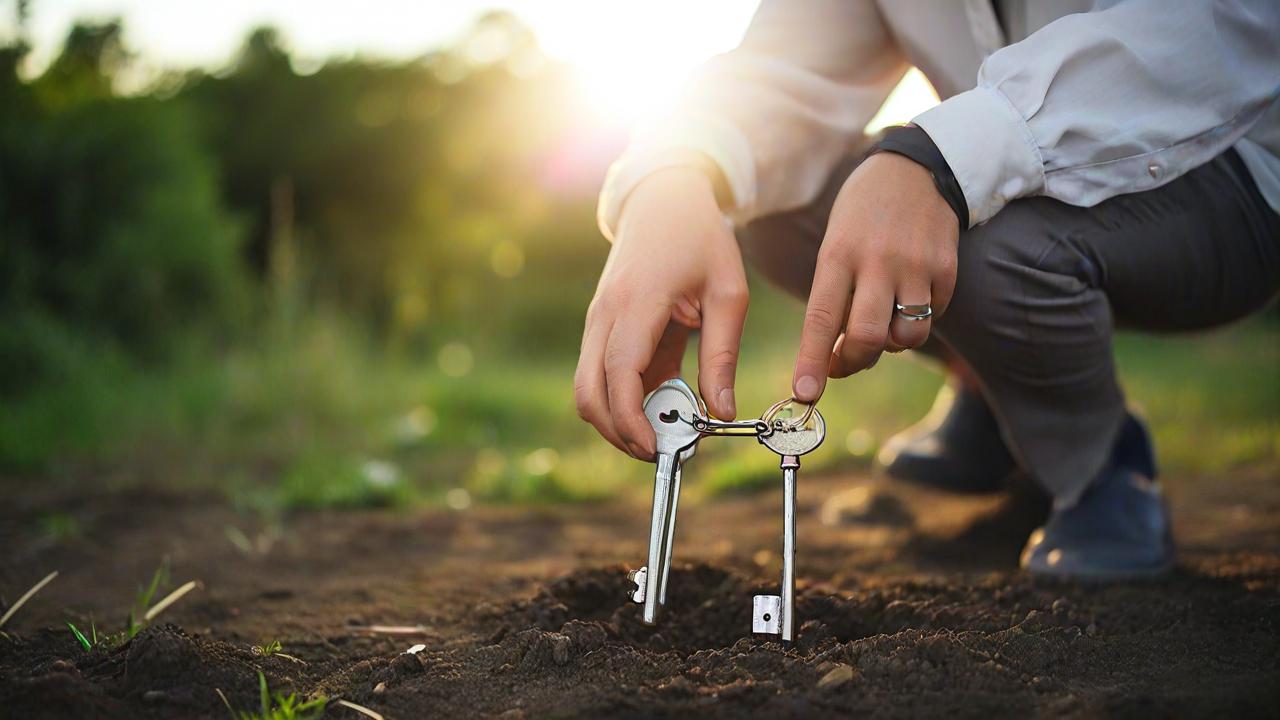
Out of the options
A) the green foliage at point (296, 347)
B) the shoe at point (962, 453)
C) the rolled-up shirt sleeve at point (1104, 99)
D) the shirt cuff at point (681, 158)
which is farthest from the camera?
the green foliage at point (296, 347)

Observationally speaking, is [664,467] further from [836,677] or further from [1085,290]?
[1085,290]

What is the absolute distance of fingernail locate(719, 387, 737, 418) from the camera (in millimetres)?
1335

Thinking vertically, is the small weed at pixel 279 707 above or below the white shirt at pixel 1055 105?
below

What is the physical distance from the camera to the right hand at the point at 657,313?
4.40 ft

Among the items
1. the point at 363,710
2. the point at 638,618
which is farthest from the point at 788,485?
the point at 363,710

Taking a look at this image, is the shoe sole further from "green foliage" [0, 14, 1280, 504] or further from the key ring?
"green foliage" [0, 14, 1280, 504]

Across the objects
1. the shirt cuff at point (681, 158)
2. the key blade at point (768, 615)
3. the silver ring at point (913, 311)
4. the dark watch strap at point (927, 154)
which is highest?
the shirt cuff at point (681, 158)

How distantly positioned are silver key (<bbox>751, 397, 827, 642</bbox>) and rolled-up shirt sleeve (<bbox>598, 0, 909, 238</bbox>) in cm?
55

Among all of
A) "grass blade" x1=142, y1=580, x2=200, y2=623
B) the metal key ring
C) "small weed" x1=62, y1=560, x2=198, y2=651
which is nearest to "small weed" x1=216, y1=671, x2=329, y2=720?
"small weed" x1=62, y1=560, x2=198, y2=651

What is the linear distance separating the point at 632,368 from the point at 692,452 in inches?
6.2

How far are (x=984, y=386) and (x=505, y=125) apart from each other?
1065 centimetres

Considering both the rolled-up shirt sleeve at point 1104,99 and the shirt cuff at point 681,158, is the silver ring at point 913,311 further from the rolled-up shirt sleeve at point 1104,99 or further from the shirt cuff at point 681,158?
the shirt cuff at point 681,158

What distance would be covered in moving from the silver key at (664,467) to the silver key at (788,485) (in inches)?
4.4

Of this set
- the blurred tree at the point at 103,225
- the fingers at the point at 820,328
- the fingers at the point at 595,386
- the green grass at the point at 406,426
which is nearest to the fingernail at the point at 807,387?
the fingers at the point at 820,328
